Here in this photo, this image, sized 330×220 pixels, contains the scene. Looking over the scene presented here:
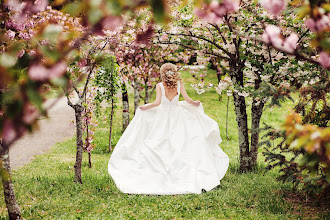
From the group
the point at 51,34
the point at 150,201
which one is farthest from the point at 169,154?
the point at 51,34

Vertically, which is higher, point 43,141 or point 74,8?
point 74,8

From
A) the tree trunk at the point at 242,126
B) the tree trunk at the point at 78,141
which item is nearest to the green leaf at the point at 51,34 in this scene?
the tree trunk at the point at 78,141

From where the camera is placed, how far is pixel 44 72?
1040 millimetres

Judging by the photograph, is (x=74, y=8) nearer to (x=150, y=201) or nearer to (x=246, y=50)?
(x=150, y=201)

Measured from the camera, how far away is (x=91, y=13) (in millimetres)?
1019

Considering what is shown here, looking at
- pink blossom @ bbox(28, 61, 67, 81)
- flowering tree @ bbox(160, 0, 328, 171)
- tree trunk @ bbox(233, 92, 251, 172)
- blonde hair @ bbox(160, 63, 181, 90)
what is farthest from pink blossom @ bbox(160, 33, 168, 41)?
pink blossom @ bbox(28, 61, 67, 81)

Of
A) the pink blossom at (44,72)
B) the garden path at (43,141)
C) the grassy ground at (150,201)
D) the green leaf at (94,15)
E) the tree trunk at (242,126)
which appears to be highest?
the green leaf at (94,15)

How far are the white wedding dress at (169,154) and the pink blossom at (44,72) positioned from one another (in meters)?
4.88

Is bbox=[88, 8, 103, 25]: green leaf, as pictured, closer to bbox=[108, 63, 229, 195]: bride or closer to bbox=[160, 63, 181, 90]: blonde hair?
bbox=[108, 63, 229, 195]: bride

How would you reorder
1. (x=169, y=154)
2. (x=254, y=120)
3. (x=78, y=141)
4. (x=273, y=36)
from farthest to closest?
(x=254, y=120), (x=169, y=154), (x=78, y=141), (x=273, y=36)

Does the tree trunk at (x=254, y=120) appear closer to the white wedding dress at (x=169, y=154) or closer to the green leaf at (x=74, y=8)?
the white wedding dress at (x=169, y=154)

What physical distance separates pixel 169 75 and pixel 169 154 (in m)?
1.53

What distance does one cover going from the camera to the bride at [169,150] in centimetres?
600

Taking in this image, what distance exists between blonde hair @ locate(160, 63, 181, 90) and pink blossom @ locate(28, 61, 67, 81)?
221 inches
